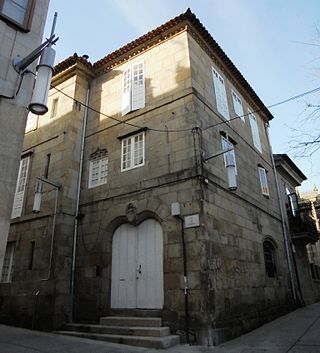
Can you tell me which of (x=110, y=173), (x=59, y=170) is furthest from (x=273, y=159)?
(x=59, y=170)

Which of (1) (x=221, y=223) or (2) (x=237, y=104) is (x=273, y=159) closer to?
(2) (x=237, y=104)

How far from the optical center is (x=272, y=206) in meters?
13.3

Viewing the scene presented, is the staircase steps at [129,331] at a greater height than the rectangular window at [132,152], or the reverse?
the rectangular window at [132,152]

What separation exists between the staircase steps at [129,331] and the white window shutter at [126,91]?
21.5ft

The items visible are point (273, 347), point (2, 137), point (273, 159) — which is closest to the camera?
point (2, 137)

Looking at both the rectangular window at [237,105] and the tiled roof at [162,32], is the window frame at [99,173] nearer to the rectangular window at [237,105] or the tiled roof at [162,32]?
the tiled roof at [162,32]

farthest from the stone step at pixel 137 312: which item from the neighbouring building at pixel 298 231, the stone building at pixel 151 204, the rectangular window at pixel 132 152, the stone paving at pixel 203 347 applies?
the neighbouring building at pixel 298 231

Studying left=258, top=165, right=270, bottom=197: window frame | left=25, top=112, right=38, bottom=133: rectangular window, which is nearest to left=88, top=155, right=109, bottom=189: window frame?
left=25, top=112, right=38, bottom=133: rectangular window

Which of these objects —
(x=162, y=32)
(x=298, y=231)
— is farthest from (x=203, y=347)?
(x=298, y=231)

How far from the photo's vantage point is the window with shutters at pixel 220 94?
11.2m

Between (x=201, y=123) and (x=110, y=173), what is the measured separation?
335 cm

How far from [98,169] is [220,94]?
5.18 metres

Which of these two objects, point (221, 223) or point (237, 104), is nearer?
point (221, 223)

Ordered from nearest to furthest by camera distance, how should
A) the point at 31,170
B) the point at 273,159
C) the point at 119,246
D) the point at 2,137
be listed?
the point at 2,137
the point at 119,246
the point at 31,170
the point at 273,159
